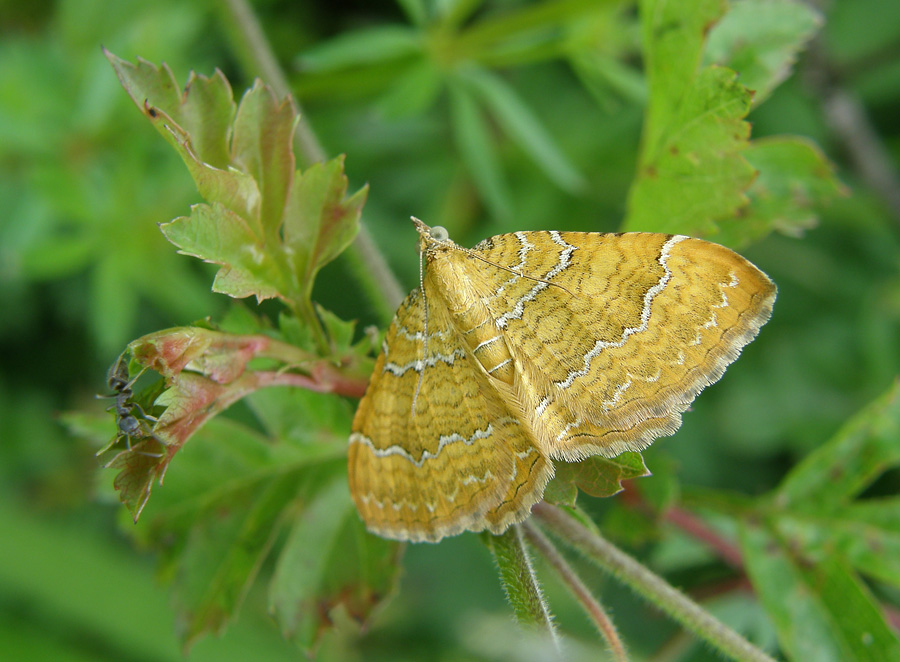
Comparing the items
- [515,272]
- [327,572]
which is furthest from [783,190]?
[327,572]

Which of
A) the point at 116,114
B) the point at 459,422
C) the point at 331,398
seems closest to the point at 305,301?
the point at 331,398

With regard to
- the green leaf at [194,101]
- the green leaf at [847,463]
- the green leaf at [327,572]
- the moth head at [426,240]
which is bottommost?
the green leaf at [847,463]

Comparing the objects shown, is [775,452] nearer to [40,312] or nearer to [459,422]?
[459,422]

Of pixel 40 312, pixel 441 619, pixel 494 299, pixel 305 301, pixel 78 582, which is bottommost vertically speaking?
pixel 441 619

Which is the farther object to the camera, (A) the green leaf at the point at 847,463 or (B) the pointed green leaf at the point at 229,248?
(A) the green leaf at the point at 847,463

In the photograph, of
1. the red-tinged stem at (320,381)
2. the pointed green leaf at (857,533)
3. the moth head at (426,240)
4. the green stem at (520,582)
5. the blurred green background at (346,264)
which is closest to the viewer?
the green stem at (520,582)

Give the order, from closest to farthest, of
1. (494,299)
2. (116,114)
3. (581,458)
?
(581,458) < (494,299) < (116,114)

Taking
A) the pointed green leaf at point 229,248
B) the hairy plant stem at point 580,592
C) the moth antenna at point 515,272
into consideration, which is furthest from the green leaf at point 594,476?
the pointed green leaf at point 229,248

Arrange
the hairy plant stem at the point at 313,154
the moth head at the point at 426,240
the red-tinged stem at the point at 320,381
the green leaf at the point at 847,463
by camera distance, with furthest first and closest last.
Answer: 1. the green leaf at the point at 847,463
2. the hairy plant stem at the point at 313,154
3. the moth head at the point at 426,240
4. the red-tinged stem at the point at 320,381

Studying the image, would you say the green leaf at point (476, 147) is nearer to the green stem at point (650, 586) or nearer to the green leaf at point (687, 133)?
the green leaf at point (687, 133)
